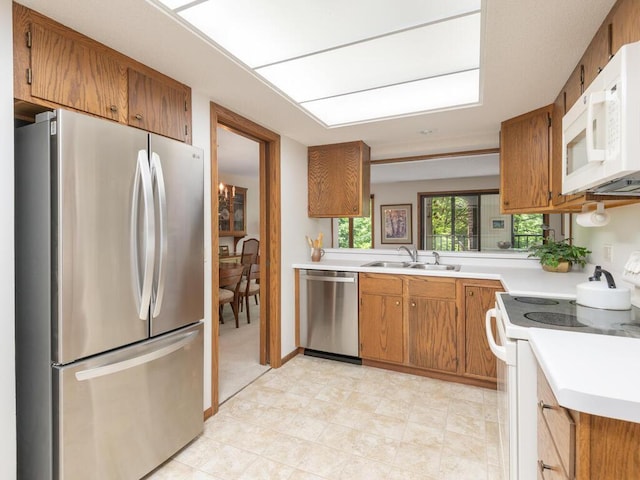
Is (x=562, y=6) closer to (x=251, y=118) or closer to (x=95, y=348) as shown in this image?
(x=251, y=118)

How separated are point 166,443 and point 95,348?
27.6 inches

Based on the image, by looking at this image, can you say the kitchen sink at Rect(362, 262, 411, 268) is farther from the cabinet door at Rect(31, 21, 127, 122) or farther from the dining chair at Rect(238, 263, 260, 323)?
the cabinet door at Rect(31, 21, 127, 122)

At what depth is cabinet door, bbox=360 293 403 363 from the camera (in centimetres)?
300

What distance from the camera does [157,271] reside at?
1675 millimetres

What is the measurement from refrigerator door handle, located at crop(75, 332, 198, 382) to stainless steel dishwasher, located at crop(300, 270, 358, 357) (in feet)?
4.97

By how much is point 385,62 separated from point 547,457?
6.40 ft

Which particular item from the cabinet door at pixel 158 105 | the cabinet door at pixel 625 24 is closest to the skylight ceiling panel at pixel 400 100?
the cabinet door at pixel 625 24

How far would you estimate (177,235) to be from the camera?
5.93 ft

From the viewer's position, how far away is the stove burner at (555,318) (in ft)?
4.30

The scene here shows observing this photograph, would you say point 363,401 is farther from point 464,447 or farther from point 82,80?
point 82,80

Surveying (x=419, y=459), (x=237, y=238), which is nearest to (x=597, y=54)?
(x=419, y=459)

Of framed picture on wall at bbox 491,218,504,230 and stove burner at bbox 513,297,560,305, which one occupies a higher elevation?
framed picture on wall at bbox 491,218,504,230

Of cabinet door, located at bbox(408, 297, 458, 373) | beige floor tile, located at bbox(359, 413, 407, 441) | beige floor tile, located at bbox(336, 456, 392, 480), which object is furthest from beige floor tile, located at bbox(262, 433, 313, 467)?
cabinet door, located at bbox(408, 297, 458, 373)

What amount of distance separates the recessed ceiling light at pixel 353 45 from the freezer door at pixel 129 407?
1.55 meters
